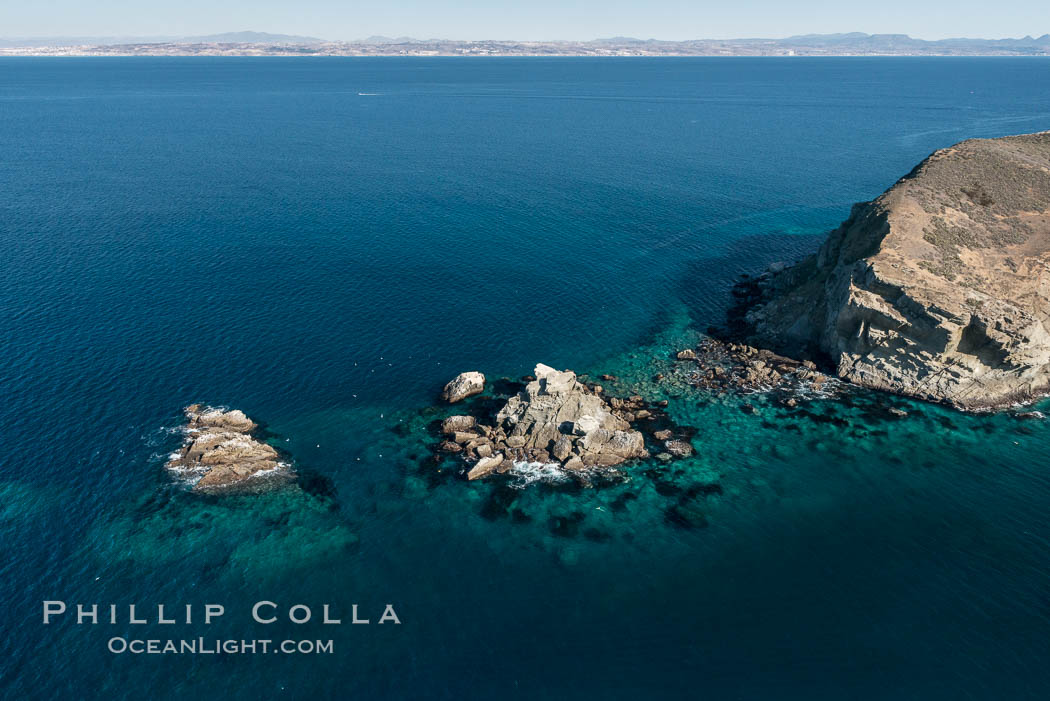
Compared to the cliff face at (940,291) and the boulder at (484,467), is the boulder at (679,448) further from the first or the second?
the cliff face at (940,291)

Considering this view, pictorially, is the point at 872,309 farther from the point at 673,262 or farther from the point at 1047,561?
the point at 673,262

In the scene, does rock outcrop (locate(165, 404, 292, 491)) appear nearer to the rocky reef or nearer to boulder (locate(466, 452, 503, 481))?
the rocky reef

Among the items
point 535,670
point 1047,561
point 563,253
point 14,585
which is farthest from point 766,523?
point 563,253

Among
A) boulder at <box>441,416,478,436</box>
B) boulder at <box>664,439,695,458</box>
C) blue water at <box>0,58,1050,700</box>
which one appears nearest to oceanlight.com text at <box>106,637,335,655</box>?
blue water at <box>0,58,1050,700</box>

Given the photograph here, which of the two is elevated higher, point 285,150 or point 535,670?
point 285,150

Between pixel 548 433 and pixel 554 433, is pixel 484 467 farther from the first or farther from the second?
pixel 554 433

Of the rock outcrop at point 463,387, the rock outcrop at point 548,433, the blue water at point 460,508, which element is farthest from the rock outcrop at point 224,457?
the rock outcrop at point 463,387
